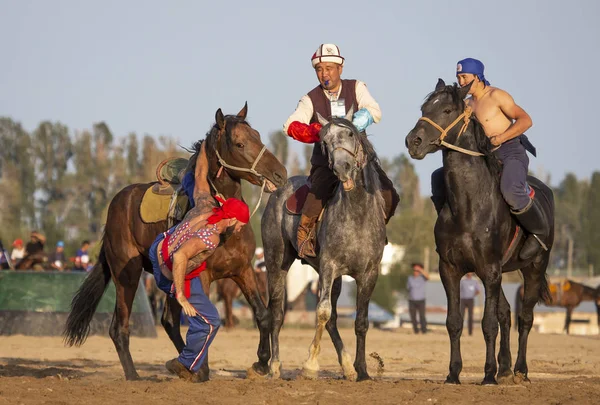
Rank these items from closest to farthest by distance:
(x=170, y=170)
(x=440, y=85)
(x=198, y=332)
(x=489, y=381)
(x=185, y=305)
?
(x=185, y=305) < (x=198, y=332) < (x=489, y=381) < (x=440, y=85) < (x=170, y=170)

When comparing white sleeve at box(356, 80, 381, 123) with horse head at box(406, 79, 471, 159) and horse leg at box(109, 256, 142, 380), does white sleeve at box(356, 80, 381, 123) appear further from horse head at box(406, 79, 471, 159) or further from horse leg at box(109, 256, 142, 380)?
horse leg at box(109, 256, 142, 380)

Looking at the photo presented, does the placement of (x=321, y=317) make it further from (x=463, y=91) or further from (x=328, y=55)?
(x=328, y=55)

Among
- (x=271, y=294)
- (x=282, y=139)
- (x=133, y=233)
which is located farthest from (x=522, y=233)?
(x=282, y=139)

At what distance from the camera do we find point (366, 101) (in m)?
10.9

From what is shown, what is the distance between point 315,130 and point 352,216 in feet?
3.19

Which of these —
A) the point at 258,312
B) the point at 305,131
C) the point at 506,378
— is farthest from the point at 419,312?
the point at 305,131

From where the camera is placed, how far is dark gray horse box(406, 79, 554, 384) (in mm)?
9969

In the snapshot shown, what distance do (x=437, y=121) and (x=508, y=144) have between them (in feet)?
3.44

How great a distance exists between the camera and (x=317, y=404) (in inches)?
320

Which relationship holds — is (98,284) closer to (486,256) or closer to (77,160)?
(486,256)

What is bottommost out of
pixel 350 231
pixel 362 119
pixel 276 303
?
pixel 276 303

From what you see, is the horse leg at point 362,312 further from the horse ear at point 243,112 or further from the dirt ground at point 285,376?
the horse ear at point 243,112

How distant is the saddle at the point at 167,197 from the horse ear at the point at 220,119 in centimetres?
100

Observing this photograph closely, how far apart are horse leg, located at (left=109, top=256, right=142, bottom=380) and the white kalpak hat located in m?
3.13
